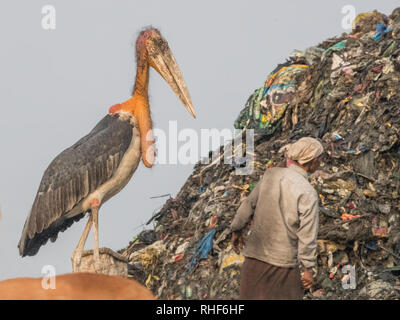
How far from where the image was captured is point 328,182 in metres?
7.74

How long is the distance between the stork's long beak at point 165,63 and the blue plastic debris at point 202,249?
2.02m

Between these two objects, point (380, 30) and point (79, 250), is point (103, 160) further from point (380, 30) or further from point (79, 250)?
point (380, 30)

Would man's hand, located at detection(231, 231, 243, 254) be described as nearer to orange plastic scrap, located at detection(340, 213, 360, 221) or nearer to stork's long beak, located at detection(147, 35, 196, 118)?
stork's long beak, located at detection(147, 35, 196, 118)

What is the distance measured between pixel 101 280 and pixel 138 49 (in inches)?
133

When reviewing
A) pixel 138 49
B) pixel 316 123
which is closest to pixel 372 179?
pixel 316 123

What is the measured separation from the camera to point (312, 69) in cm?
986

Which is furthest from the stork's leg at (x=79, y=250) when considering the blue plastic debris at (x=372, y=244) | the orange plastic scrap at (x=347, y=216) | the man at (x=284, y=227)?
the blue plastic debris at (x=372, y=244)

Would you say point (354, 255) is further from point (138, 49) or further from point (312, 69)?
point (312, 69)

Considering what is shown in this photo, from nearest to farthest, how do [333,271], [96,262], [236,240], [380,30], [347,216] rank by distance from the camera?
[236,240] < [96,262] < [333,271] < [347,216] < [380,30]

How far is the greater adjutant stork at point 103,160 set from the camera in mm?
6371

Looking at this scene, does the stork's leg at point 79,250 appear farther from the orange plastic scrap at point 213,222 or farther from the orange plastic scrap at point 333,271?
the orange plastic scrap at point 333,271

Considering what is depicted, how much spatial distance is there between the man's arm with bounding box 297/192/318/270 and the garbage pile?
2.39 meters

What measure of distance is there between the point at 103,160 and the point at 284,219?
7.77 ft

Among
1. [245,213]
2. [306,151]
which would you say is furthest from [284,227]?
[306,151]
